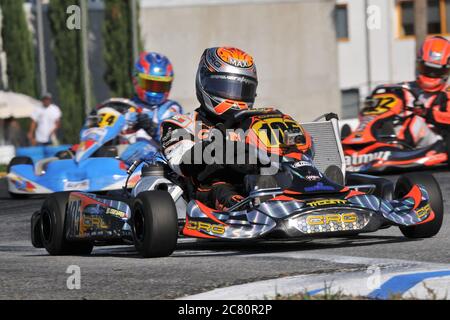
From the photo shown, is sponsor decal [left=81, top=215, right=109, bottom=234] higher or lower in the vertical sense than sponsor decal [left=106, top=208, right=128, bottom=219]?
lower

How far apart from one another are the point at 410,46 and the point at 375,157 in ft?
68.9

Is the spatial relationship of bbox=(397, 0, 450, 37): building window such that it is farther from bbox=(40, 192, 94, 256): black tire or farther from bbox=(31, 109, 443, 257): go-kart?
bbox=(40, 192, 94, 256): black tire

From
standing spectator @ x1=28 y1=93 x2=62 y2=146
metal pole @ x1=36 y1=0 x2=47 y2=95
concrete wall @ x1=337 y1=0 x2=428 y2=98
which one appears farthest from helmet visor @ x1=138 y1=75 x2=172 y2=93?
concrete wall @ x1=337 y1=0 x2=428 y2=98

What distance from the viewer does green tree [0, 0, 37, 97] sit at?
30.4m

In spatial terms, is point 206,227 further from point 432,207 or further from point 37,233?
point 37,233

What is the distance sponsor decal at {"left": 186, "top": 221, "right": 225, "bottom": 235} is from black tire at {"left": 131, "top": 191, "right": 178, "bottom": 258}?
0.19m

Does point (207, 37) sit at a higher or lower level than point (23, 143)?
higher

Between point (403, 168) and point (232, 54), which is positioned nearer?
point (232, 54)

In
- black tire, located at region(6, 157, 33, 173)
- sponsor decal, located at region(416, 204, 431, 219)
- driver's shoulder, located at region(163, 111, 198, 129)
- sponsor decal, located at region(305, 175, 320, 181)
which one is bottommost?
black tire, located at region(6, 157, 33, 173)

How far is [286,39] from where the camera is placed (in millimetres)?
33000
